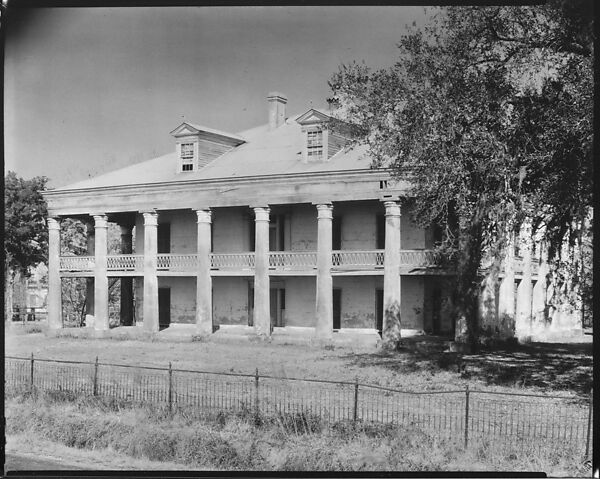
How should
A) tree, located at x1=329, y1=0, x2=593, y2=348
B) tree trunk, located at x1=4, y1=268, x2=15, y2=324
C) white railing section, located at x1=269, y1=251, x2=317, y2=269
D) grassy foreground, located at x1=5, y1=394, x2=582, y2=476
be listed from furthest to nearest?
1. white railing section, located at x1=269, y1=251, x2=317, y2=269
2. tree trunk, located at x1=4, y1=268, x2=15, y2=324
3. tree, located at x1=329, y1=0, x2=593, y2=348
4. grassy foreground, located at x1=5, y1=394, x2=582, y2=476

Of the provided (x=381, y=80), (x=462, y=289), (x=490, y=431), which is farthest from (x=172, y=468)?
(x=381, y=80)

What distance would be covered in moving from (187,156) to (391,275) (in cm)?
585

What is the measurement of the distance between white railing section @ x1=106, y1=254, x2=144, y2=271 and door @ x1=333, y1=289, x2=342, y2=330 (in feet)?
17.6

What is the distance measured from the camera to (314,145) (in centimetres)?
1681

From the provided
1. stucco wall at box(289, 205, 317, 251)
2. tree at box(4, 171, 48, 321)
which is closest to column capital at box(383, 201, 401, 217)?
stucco wall at box(289, 205, 317, 251)

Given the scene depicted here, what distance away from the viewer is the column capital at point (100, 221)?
16.9m

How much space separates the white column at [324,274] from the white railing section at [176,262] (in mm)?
3135

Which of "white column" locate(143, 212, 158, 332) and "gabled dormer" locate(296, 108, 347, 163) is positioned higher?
"gabled dormer" locate(296, 108, 347, 163)

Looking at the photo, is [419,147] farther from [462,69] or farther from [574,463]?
[574,463]

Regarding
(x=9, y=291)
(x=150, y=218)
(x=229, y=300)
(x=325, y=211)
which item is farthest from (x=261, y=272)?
(x=9, y=291)

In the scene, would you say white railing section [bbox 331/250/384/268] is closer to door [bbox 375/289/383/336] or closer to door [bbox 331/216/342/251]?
door [bbox 331/216/342/251]

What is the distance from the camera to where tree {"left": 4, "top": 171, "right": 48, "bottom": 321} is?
14883 mm

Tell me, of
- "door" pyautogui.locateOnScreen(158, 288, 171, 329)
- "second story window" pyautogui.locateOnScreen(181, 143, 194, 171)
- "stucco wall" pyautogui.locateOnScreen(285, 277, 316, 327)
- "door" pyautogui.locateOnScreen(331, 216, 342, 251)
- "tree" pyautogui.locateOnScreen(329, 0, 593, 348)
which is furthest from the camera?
"door" pyautogui.locateOnScreen(331, 216, 342, 251)

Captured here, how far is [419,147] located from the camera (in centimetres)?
1245
